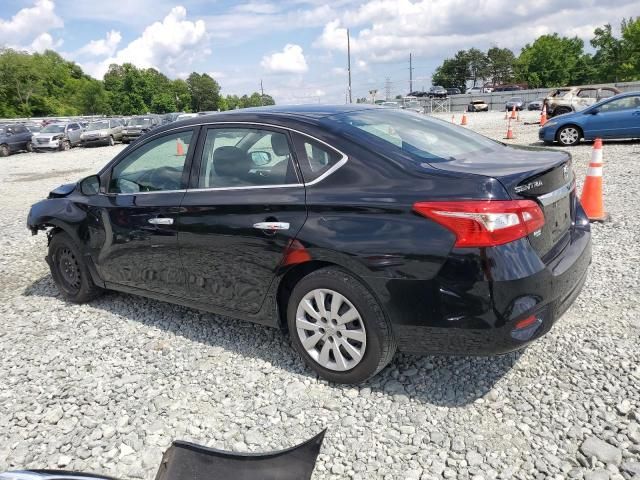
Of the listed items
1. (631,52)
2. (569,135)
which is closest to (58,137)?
(569,135)

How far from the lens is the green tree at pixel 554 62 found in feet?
289

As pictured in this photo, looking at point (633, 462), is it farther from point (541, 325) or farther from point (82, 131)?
point (82, 131)

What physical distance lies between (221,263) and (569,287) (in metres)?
2.21

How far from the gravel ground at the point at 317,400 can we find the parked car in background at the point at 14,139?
25.0m

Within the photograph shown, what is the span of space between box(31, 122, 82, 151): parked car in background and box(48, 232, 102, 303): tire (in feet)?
80.7

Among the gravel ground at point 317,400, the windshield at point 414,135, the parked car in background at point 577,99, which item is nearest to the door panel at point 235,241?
the gravel ground at point 317,400

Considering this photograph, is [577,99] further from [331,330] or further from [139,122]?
[331,330]

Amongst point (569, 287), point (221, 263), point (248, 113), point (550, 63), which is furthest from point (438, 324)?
point (550, 63)

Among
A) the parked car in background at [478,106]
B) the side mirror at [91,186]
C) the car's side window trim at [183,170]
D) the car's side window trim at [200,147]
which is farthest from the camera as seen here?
the parked car in background at [478,106]

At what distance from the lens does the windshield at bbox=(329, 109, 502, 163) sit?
10.3ft

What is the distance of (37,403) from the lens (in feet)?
10.9

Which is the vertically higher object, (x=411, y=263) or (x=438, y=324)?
→ (x=411, y=263)

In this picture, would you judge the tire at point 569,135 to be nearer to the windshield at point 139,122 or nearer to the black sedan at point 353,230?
the black sedan at point 353,230

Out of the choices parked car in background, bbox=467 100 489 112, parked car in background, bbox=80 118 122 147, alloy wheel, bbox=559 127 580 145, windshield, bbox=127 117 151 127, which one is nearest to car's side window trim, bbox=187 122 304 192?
alloy wheel, bbox=559 127 580 145
